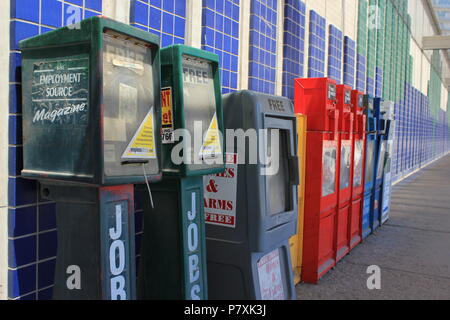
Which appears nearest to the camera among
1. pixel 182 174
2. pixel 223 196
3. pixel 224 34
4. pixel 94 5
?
pixel 182 174

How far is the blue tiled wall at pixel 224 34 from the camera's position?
3666 mm

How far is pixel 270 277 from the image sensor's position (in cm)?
294

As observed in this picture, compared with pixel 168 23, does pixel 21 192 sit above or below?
below

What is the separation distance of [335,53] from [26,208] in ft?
18.6

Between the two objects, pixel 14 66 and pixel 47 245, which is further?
pixel 47 245

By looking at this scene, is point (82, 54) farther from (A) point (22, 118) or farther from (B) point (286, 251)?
(B) point (286, 251)

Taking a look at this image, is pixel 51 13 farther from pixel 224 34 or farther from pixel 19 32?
pixel 224 34

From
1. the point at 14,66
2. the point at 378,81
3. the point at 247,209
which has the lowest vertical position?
the point at 247,209

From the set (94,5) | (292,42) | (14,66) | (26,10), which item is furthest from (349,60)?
(14,66)

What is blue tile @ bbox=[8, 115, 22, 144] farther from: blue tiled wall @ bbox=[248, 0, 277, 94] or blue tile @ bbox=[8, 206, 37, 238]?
blue tiled wall @ bbox=[248, 0, 277, 94]

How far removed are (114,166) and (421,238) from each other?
5.00 metres

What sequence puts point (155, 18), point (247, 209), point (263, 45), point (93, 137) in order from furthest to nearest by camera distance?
point (263, 45) → point (155, 18) → point (247, 209) → point (93, 137)

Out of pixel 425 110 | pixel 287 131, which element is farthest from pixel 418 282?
pixel 425 110

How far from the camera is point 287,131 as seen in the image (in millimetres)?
3062
